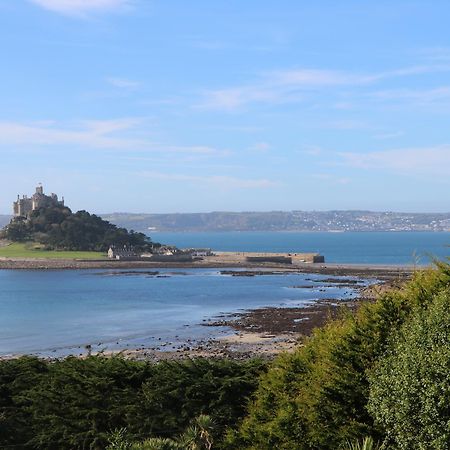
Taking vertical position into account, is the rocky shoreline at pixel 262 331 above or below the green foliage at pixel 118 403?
below

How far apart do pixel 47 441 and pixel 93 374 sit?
1.94 metres

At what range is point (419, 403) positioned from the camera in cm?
1144

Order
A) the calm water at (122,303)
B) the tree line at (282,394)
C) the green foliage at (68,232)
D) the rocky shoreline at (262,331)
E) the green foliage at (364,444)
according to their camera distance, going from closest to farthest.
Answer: the green foliage at (364,444)
the tree line at (282,394)
the rocky shoreline at (262,331)
the calm water at (122,303)
the green foliage at (68,232)

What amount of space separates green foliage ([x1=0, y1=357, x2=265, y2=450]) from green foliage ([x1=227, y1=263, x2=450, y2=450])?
2.97 meters

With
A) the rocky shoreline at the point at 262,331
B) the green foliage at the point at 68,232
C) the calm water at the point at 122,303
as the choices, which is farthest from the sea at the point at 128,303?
the green foliage at the point at 68,232

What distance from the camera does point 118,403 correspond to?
715 inches

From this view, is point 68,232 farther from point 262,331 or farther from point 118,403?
point 118,403

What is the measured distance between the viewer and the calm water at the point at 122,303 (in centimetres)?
4778

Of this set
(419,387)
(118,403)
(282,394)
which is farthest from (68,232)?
(419,387)

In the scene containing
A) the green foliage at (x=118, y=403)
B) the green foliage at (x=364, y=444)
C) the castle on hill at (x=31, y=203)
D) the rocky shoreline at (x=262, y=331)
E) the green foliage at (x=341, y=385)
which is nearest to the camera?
the green foliage at (x=364, y=444)

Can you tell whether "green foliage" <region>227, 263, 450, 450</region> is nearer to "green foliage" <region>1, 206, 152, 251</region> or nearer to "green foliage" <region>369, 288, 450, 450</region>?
"green foliage" <region>369, 288, 450, 450</region>

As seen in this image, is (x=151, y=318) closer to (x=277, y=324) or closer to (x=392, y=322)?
(x=277, y=324)

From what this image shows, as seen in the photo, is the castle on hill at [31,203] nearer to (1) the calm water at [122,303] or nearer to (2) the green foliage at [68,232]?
(2) the green foliage at [68,232]

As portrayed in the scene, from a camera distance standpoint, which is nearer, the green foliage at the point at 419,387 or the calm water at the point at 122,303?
the green foliage at the point at 419,387
